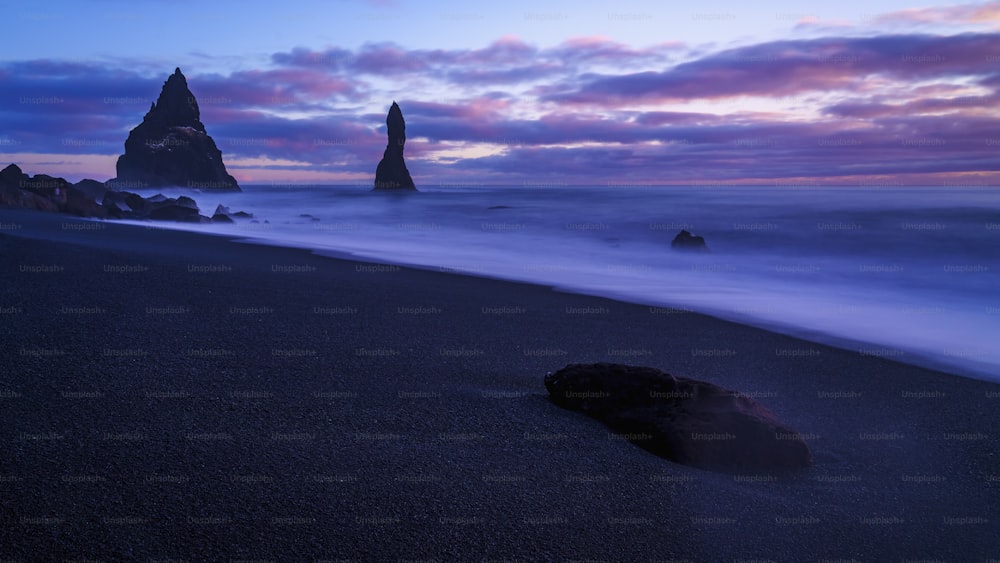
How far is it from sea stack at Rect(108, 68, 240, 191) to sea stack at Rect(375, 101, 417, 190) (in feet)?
74.2

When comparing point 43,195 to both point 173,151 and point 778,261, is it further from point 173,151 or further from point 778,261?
point 173,151

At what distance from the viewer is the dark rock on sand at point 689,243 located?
18141 mm

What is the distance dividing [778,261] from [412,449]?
15.8 meters

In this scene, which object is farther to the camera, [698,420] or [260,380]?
[260,380]

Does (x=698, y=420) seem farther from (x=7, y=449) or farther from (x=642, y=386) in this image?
(x=7, y=449)

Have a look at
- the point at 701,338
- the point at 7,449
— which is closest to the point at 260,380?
the point at 7,449

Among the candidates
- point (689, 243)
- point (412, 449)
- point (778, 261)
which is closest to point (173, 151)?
point (689, 243)

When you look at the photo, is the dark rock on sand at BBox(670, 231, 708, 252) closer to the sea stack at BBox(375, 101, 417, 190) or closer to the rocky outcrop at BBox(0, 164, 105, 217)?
the rocky outcrop at BBox(0, 164, 105, 217)

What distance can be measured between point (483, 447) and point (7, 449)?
7.65 feet

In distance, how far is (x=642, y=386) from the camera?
163 inches

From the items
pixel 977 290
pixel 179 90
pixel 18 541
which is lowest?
pixel 18 541

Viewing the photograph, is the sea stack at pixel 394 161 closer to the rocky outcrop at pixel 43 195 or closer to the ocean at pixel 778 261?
the ocean at pixel 778 261

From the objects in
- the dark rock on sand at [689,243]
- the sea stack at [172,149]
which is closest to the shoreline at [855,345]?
the dark rock on sand at [689,243]

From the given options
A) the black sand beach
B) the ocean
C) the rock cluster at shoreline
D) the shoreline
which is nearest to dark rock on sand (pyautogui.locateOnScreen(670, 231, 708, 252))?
the ocean
